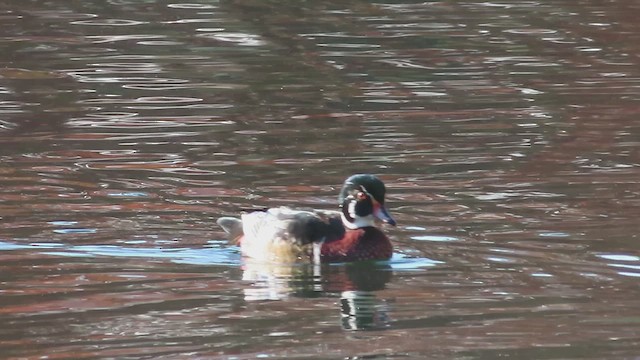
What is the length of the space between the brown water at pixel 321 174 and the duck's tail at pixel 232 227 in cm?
12

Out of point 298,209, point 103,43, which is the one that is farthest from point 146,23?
point 298,209

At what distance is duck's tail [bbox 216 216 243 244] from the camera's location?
1134 cm

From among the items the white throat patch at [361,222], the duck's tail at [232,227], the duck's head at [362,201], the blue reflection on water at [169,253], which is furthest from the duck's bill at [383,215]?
the duck's tail at [232,227]

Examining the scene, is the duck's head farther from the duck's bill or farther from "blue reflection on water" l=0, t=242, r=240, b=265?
"blue reflection on water" l=0, t=242, r=240, b=265

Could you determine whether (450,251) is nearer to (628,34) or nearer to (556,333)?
(556,333)

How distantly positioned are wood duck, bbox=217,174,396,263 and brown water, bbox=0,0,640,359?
0.17 meters

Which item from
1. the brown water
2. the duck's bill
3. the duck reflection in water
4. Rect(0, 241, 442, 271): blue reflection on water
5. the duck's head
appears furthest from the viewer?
the duck's head

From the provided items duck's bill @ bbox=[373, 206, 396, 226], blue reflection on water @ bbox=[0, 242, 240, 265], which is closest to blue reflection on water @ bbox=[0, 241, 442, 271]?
blue reflection on water @ bbox=[0, 242, 240, 265]

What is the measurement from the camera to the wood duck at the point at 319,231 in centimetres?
1121

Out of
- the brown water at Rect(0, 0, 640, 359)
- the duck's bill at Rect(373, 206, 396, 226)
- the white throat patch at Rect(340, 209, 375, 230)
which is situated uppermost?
the duck's bill at Rect(373, 206, 396, 226)

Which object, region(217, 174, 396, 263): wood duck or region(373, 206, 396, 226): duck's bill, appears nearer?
region(373, 206, 396, 226): duck's bill

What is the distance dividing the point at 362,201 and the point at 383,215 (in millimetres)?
234

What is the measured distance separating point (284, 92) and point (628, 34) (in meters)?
5.41

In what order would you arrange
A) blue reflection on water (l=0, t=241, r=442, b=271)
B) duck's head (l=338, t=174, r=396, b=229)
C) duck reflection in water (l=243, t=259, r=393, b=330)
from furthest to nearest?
duck's head (l=338, t=174, r=396, b=229)
blue reflection on water (l=0, t=241, r=442, b=271)
duck reflection in water (l=243, t=259, r=393, b=330)
